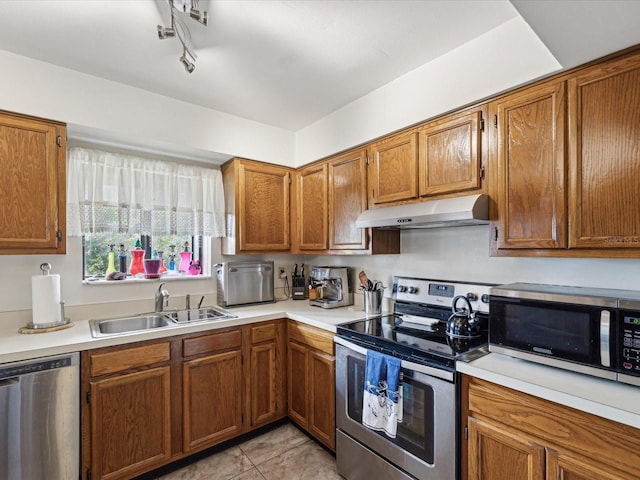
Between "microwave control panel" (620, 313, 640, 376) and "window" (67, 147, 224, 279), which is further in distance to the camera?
"window" (67, 147, 224, 279)

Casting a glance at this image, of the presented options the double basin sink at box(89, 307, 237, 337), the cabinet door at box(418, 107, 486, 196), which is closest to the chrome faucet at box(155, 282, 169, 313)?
the double basin sink at box(89, 307, 237, 337)

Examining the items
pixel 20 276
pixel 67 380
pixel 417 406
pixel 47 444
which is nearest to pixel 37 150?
pixel 20 276

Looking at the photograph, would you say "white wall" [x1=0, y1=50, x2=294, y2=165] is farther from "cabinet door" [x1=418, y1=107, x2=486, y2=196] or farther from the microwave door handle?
the microwave door handle

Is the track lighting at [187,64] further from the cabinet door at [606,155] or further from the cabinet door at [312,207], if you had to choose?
the cabinet door at [606,155]

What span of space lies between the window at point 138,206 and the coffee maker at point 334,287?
971 millimetres

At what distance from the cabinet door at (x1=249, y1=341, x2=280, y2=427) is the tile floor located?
0.52 feet

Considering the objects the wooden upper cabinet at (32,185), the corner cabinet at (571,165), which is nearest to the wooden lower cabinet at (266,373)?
the wooden upper cabinet at (32,185)

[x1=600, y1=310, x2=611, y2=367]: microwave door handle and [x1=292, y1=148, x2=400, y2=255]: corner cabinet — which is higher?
[x1=292, y1=148, x2=400, y2=255]: corner cabinet

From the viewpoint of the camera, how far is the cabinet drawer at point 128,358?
1.78 m

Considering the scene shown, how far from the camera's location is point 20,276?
6.76 ft

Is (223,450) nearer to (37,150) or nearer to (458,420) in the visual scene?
(458,420)

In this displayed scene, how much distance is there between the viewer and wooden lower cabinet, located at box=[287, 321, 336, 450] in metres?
2.12

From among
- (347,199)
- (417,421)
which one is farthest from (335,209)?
(417,421)

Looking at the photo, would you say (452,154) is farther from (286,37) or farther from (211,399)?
(211,399)
